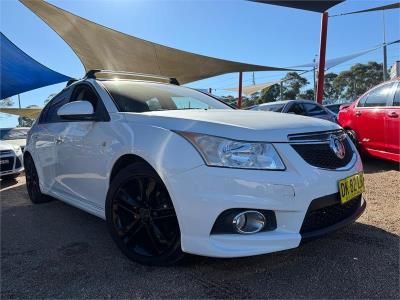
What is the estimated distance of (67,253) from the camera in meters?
3.24

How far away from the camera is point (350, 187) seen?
2781mm

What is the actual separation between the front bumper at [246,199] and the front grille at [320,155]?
0.23 feet

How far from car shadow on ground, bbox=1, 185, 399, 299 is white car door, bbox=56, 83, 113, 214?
1.49 ft

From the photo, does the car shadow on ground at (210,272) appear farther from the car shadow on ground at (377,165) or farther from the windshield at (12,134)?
the windshield at (12,134)

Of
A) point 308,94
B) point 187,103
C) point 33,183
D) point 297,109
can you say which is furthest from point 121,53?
point 308,94

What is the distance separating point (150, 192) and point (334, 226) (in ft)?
4.25

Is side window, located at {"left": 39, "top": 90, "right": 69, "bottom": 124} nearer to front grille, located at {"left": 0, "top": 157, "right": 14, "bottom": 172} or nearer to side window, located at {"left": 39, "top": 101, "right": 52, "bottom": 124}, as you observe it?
side window, located at {"left": 39, "top": 101, "right": 52, "bottom": 124}

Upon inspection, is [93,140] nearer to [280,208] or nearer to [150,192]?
[150,192]

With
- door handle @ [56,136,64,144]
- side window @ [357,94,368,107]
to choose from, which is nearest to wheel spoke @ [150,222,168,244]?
door handle @ [56,136,64,144]

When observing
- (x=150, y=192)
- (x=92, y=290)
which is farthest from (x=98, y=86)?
(x=92, y=290)

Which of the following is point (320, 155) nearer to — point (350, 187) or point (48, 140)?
point (350, 187)

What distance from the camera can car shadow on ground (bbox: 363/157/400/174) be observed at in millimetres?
6415

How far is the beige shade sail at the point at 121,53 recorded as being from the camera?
421 inches

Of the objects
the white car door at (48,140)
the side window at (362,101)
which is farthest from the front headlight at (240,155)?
the side window at (362,101)
